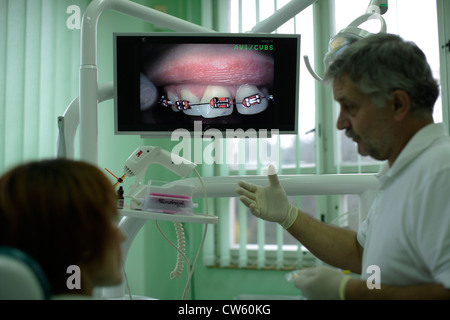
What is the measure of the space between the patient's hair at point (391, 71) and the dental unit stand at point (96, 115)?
508 millimetres

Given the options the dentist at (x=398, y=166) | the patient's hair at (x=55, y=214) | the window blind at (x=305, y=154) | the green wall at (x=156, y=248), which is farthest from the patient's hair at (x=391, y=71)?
the green wall at (x=156, y=248)

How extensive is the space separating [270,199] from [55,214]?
0.89 meters

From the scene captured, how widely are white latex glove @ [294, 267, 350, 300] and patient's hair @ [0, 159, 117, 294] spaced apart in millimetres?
565

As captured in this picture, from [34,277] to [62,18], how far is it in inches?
96.0

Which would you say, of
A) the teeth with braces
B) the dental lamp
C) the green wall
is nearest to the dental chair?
the teeth with braces

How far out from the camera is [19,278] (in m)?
0.61

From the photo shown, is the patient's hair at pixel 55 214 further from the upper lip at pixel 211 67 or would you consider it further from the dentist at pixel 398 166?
the upper lip at pixel 211 67

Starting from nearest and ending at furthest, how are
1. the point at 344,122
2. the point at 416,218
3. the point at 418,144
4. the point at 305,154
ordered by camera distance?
1. the point at 416,218
2. the point at 418,144
3. the point at 344,122
4. the point at 305,154

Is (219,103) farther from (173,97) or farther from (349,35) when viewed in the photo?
(349,35)

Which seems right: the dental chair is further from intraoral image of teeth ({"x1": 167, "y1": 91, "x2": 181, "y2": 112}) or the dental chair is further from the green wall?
the green wall

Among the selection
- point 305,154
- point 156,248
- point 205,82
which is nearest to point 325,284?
point 205,82

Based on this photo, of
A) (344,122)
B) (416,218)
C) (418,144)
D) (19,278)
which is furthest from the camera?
(344,122)

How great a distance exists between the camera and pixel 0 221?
0.69 m
